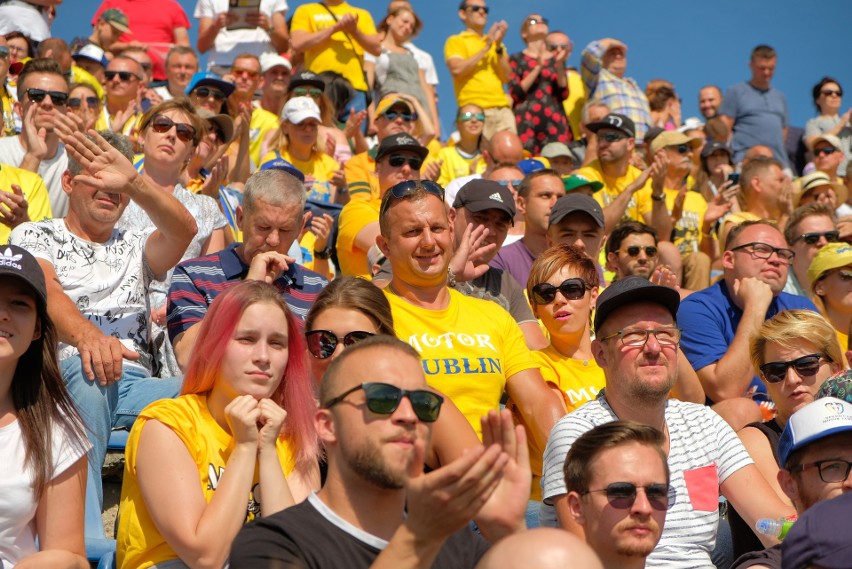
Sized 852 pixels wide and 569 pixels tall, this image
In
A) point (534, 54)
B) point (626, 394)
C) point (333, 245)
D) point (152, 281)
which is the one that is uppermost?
point (534, 54)

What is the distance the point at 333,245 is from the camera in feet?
25.0

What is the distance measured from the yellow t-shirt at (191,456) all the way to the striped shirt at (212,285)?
1.37 meters

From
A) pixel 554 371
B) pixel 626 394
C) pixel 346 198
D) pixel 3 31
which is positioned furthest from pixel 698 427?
pixel 3 31

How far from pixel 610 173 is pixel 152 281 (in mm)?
5300

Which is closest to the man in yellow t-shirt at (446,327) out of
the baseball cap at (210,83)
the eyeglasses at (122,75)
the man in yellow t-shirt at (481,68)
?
the baseball cap at (210,83)

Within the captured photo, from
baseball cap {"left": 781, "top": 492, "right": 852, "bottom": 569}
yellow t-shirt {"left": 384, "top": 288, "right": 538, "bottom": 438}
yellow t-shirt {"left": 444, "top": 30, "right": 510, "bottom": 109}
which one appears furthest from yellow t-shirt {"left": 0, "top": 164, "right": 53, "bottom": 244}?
yellow t-shirt {"left": 444, "top": 30, "right": 510, "bottom": 109}

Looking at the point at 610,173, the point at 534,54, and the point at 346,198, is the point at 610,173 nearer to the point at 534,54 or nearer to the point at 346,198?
the point at 346,198

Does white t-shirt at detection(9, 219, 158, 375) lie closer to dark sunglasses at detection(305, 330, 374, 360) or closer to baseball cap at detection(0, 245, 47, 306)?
dark sunglasses at detection(305, 330, 374, 360)

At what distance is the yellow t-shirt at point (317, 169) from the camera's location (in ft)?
29.5

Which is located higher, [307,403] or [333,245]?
[333,245]

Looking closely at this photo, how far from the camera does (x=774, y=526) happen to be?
4191mm

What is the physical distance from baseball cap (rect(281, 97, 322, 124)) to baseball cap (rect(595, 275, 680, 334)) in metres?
4.91

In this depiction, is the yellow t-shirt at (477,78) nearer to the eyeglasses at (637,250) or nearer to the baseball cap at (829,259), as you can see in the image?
the eyeglasses at (637,250)

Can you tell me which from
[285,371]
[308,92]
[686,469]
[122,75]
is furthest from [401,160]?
[686,469]
